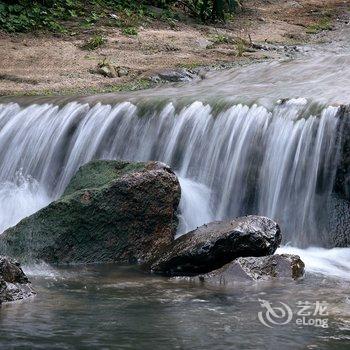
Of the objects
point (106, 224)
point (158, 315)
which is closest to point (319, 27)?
point (106, 224)

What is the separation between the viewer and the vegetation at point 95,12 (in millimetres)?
17781

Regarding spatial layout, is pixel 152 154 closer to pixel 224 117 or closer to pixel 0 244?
pixel 224 117

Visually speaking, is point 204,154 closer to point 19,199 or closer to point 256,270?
point 19,199

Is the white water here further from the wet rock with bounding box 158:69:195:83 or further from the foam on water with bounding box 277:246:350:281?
the wet rock with bounding box 158:69:195:83

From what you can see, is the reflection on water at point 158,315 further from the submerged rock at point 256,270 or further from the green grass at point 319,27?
the green grass at point 319,27

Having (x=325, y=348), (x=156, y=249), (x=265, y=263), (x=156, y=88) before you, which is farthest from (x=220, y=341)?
(x=156, y=88)

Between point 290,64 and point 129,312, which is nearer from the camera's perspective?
point 129,312

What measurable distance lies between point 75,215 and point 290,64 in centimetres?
684

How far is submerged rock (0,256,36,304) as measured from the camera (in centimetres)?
654

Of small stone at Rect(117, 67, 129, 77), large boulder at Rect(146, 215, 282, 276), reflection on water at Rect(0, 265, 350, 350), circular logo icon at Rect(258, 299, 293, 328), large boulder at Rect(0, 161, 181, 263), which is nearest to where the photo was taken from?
reflection on water at Rect(0, 265, 350, 350)

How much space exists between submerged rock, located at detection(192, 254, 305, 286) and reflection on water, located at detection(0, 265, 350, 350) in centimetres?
15

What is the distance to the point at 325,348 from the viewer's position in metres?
5.34

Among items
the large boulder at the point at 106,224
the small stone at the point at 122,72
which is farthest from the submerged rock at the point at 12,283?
the small stone at the point at 122,72

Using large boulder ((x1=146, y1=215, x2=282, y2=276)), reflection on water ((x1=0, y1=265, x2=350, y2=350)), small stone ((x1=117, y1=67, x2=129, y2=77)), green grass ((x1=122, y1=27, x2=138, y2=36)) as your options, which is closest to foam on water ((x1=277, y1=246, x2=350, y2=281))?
reflection on water ((x1=0, y1=265, x2=350, y2=350))
